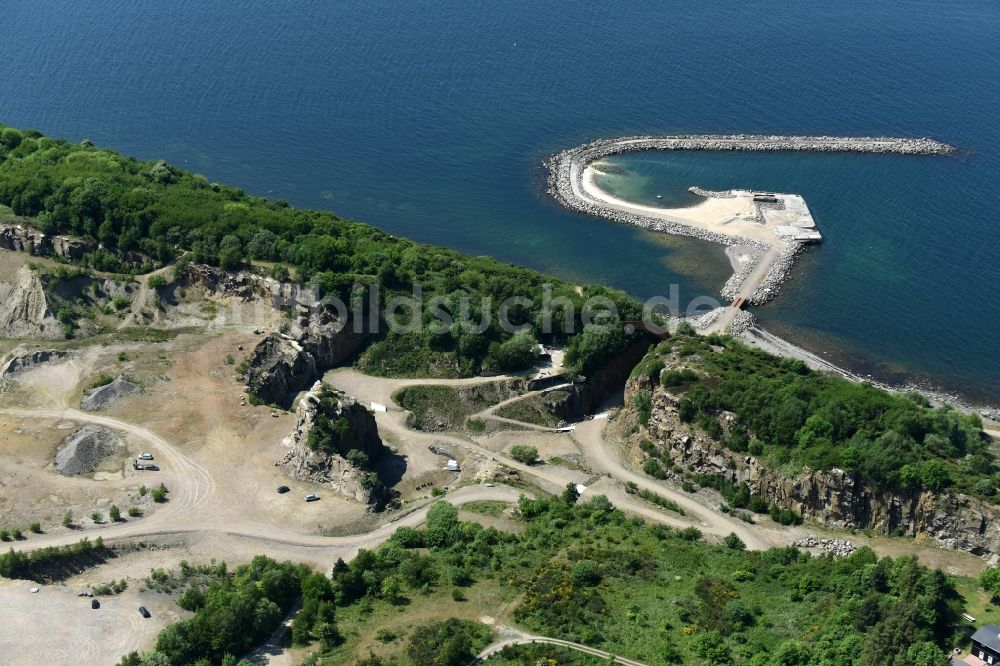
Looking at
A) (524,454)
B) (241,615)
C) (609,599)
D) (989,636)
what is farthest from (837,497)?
(241,615)

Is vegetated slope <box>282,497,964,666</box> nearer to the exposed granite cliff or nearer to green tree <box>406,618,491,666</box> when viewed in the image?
green tree <box>406,618,491,666</box>

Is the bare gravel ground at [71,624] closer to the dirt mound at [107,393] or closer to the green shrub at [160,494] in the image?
the green shrub at [160,494]

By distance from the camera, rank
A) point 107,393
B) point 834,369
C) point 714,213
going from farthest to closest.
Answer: point 714,213 < point 834,369 < point 107,393

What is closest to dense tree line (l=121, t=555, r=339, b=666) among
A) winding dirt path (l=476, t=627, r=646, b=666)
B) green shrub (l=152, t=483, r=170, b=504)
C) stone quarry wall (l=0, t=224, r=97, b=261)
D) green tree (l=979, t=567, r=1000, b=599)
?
winding dirt path (l=476, t=627, r=646, b=666)

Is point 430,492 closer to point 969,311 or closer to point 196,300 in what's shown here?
point 196,300

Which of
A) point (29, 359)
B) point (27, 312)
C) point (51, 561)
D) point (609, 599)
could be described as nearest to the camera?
point (609, 599)

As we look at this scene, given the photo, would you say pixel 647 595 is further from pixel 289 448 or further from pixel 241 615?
pixel 289 448
